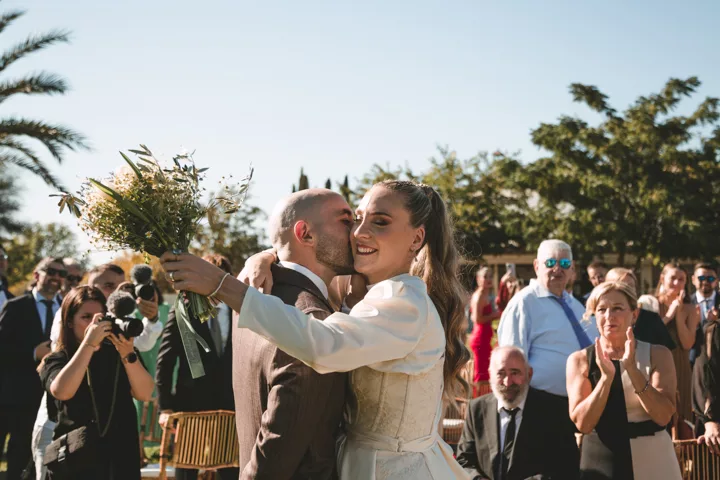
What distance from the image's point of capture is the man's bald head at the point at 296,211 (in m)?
3.12

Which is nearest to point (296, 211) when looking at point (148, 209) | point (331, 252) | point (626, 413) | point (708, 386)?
point (331, 252)

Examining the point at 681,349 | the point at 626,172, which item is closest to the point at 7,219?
the point at 626,172

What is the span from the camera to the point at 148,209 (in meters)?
2.68

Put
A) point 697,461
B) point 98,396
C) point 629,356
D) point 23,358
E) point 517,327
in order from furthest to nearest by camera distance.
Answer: point 23,358 → point 517,327 → point 697,461 → point 629,356 → point 98,396

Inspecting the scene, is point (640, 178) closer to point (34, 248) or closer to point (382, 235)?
point (382, 235)

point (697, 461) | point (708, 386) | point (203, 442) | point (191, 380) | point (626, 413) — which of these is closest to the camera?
point (626, 413)

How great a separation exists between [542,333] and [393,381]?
A: 4.02 m

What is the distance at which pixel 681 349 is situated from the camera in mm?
8602

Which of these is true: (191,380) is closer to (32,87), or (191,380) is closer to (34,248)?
(32,87)

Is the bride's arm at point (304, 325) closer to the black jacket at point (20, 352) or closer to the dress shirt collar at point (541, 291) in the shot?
the dress shirt collar at point (541, 291)

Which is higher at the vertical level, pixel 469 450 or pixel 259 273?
pixel 259 273

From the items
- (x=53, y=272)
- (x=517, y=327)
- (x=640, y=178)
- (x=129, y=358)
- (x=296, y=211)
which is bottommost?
(x=129, y=358)

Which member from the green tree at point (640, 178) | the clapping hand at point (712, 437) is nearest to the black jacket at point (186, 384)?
the clapping hand at point (712, 437)

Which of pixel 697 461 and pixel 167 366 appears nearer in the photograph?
pixel 697 461
